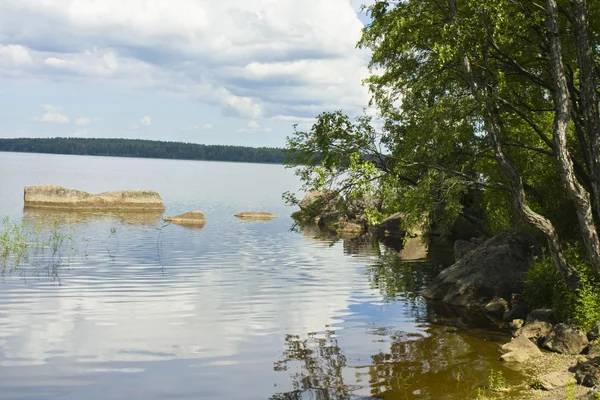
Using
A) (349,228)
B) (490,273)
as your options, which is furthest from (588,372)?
(349,228)

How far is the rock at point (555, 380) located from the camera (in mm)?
13211

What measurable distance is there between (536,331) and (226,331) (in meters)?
8.72

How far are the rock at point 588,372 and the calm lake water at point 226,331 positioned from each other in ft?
4.92

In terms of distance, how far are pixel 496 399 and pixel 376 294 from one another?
12289 mm

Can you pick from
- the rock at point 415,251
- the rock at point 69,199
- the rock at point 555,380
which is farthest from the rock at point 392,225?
the rock at point 555,380

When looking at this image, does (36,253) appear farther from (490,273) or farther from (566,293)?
(566,293)

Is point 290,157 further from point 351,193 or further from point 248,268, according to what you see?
point 248,268

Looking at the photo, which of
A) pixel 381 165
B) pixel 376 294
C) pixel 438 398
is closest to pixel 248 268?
pixel 376 294

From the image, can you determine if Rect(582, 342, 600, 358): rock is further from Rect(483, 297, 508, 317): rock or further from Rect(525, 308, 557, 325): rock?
Rect(483, 297, 508, 317): rock

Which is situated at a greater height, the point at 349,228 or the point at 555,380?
A: the point at 349,228

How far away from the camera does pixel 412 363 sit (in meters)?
15.6

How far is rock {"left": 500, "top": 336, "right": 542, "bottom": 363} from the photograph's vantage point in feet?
50.6

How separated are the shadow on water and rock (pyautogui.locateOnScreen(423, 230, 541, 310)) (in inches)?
42.2

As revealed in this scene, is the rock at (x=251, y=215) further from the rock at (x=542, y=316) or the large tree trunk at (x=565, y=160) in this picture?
the large tree trunk at (x=565, y=160)
